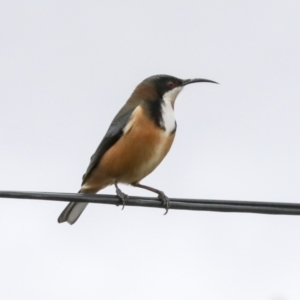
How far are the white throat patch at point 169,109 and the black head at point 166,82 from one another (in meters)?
0.05

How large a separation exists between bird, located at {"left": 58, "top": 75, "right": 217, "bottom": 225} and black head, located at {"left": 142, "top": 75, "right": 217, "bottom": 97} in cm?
19

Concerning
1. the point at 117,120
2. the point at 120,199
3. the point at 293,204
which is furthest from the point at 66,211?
the point at 293,204

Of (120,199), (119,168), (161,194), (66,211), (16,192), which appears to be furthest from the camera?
(66,211)

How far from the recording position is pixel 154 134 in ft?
30.4

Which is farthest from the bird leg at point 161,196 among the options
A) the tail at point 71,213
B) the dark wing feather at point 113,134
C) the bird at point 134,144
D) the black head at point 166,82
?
the black head at point 166,82

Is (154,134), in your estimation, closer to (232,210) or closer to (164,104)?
(164,104)

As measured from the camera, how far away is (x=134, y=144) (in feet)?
30.5

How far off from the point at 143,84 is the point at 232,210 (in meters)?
4.05

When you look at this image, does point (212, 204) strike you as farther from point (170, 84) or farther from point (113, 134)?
point (170, 84)

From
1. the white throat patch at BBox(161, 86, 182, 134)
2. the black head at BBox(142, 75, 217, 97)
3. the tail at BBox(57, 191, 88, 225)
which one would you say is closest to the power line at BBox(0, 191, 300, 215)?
the white throat patch at BBox(161, 86, 182, 134)

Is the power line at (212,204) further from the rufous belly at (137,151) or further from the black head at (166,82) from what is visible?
the black head at (166,82)

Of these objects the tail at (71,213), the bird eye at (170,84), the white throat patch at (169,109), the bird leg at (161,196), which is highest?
the bird eye at (170,84)

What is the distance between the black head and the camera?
33.8 ft

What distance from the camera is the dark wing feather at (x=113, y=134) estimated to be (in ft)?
31.1
